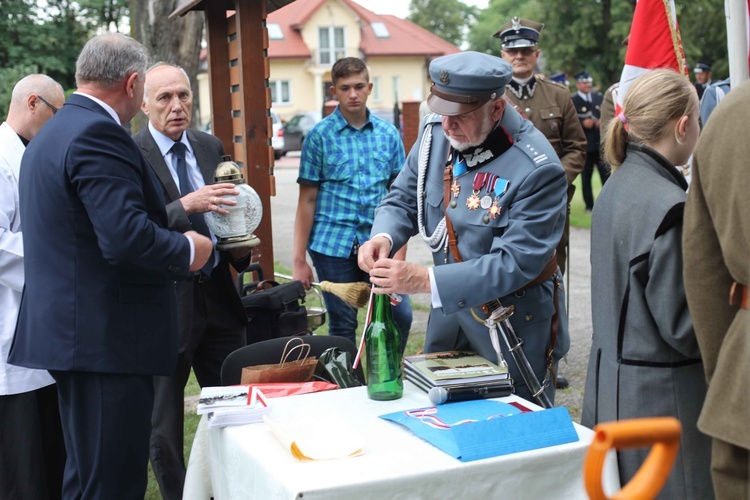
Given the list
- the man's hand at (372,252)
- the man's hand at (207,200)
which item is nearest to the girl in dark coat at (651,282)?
the man's hand at (372,252)

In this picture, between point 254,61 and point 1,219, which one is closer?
point 1,219

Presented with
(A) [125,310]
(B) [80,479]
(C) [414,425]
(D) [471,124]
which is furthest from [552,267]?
(B) [80,479]

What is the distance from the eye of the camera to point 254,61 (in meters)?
4.54

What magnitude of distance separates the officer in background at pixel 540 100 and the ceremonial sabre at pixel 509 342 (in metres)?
2.44

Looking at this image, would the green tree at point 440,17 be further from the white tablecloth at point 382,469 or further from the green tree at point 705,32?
the white tablecloth at point 382,469

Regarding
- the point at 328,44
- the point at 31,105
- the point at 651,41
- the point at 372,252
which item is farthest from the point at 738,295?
the point at 328,44

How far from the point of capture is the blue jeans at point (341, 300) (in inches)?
192

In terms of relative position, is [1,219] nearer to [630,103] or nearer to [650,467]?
[630,103]

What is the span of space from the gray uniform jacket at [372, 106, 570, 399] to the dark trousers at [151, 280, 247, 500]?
1.13 meters

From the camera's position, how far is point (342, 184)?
16.0 ft

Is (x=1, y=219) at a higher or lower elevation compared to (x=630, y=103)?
lower

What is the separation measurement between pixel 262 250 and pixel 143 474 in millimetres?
1934

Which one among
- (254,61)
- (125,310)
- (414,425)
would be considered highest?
(254,61)

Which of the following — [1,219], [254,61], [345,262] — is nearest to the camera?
[1,219]
